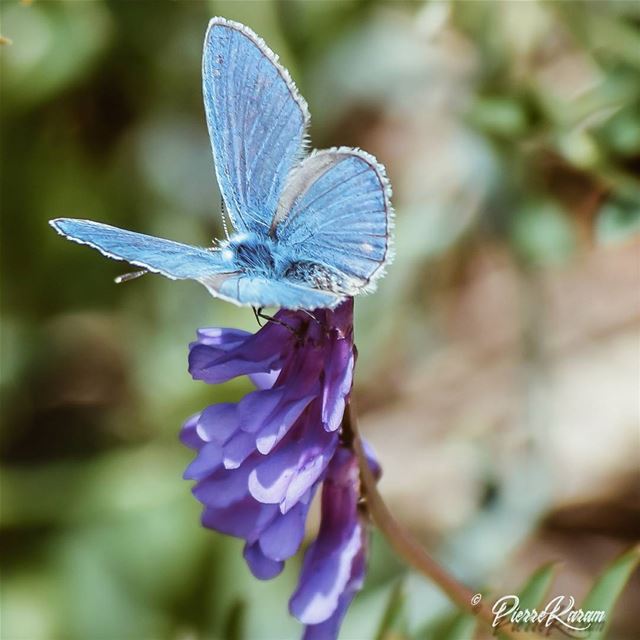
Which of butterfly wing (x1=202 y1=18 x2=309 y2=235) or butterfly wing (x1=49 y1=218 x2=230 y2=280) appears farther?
butterfly wing (x1=202 y1=18 x2=309 y2=235)

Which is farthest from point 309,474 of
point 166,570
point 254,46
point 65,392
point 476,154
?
point 65,392

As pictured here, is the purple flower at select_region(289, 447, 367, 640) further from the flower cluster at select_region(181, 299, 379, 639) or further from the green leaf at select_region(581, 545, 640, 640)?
the green leaf at select_region(581, 545, 640, 640)

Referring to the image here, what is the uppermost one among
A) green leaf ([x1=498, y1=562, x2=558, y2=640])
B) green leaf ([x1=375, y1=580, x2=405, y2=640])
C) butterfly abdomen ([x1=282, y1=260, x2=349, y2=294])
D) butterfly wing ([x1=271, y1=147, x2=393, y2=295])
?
butterfly wing ([x1=271, y1=147, x2=393, y2=295])

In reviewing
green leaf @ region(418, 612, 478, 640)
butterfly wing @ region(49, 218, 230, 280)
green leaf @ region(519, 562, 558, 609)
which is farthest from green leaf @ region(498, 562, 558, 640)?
butterfly wing @ region(49, 218, 230, 280)

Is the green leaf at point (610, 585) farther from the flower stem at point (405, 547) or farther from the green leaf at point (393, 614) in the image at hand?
the green leaf at point (393, 614)

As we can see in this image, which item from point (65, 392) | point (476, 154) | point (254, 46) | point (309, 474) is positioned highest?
point (254, 46)

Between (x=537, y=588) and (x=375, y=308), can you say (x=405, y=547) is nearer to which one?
(x=537, y=588)

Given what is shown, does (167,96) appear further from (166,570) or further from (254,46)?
(254,46)
